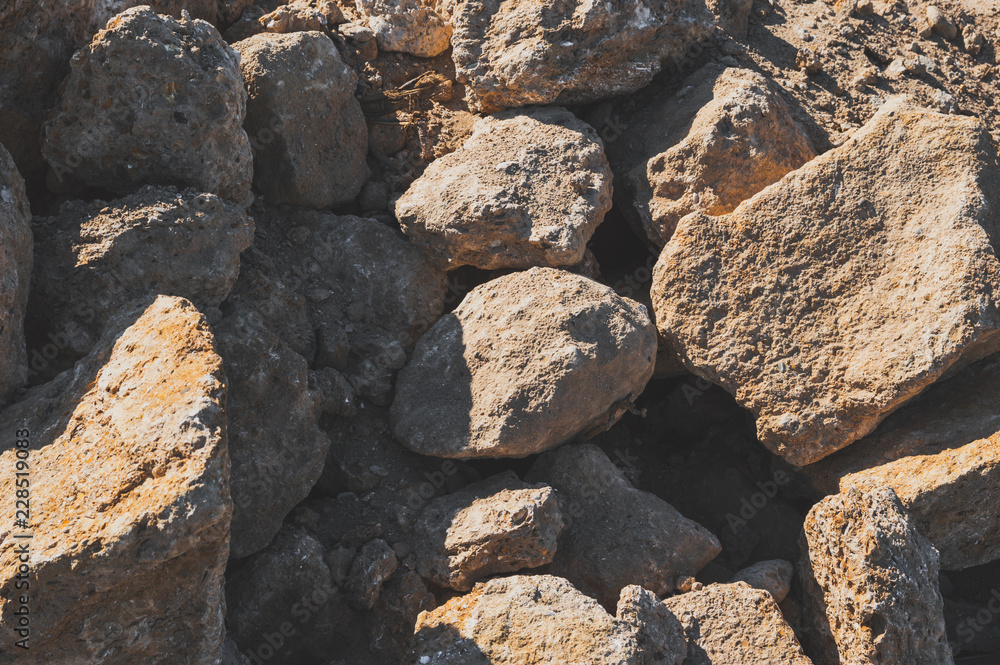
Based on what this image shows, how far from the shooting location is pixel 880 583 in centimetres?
299

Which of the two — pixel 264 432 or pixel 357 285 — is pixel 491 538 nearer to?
pixel 264 432

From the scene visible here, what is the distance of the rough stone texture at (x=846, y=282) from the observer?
3.37 meters

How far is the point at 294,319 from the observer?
3756 millimetres

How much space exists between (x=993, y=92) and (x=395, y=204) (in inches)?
127

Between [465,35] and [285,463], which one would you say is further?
[465,35]

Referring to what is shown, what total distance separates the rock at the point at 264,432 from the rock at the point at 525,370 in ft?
1.59

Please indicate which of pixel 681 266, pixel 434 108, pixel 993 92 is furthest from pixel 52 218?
pixel 993 92

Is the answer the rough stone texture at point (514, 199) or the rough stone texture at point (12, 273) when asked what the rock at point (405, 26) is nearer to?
the rough stone texture at point (514, 199)

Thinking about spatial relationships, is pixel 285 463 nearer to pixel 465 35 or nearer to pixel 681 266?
pixel 681 266

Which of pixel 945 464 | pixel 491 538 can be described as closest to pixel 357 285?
pixel 491 538

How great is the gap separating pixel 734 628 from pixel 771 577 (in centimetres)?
35

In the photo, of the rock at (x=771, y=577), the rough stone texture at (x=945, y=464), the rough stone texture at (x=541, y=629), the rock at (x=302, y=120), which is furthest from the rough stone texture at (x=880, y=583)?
the rock at (x=302, y=120)

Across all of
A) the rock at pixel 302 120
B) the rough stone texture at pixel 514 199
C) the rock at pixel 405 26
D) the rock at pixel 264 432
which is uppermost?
the rock at pixel 405 26

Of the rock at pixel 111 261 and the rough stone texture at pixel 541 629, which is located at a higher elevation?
the rock at pixel 111 261
